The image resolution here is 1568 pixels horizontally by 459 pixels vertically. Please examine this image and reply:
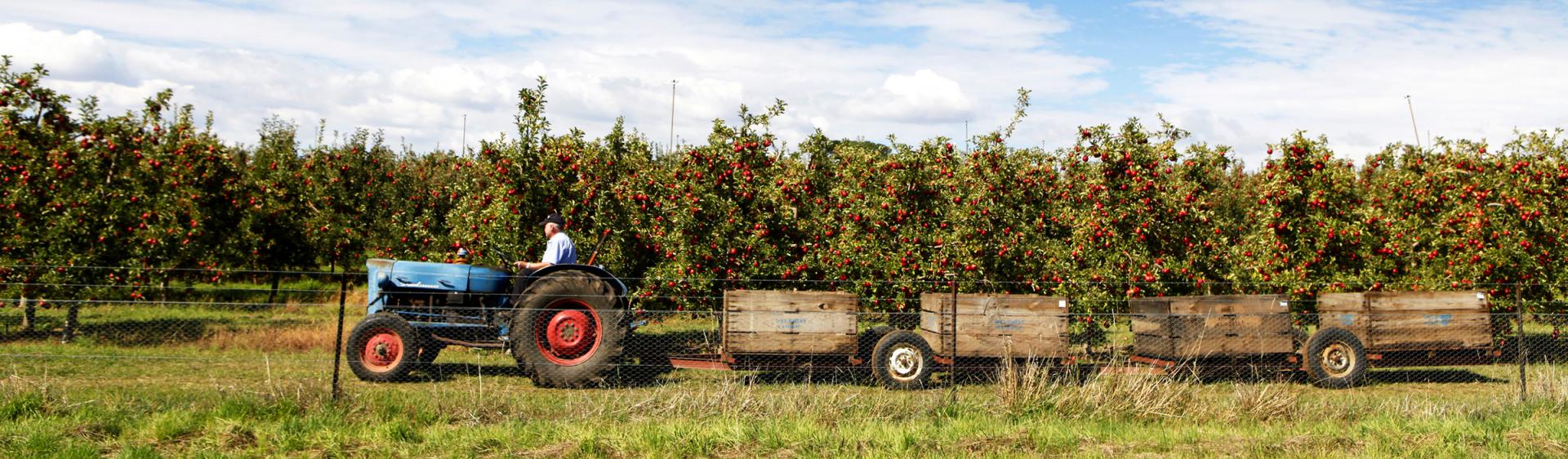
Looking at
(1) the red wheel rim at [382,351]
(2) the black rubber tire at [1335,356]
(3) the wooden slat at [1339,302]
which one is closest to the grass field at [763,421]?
(1) the red wheel rim at [382,351]

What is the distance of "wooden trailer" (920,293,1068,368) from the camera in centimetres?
918

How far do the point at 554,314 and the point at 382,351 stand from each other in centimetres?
153

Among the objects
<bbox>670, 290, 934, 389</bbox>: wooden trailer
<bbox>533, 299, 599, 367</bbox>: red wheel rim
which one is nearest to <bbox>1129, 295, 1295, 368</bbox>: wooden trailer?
<bbox>670, 290, 934, 389</bbox>: wooden trailer

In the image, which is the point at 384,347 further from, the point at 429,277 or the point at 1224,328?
the point at 1224,328

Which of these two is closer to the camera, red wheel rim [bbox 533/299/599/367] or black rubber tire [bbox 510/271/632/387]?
black rubber tire [bbox 510/271/632/387]

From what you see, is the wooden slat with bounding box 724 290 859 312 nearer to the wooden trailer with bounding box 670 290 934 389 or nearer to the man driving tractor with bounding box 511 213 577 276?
the wooden trailer with bounding box 670 290 934 389

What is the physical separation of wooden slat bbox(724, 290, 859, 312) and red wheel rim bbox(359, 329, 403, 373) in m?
2.95

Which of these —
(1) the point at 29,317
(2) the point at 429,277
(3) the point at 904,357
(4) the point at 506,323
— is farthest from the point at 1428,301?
(1) the point at 29,317

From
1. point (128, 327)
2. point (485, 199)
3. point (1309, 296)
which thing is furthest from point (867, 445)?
point (128, 327)

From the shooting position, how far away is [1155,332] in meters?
9.67

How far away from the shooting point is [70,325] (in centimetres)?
1140

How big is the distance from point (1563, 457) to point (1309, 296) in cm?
586

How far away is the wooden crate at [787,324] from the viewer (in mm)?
9070

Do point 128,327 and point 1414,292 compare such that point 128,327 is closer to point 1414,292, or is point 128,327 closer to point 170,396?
point 170,396
